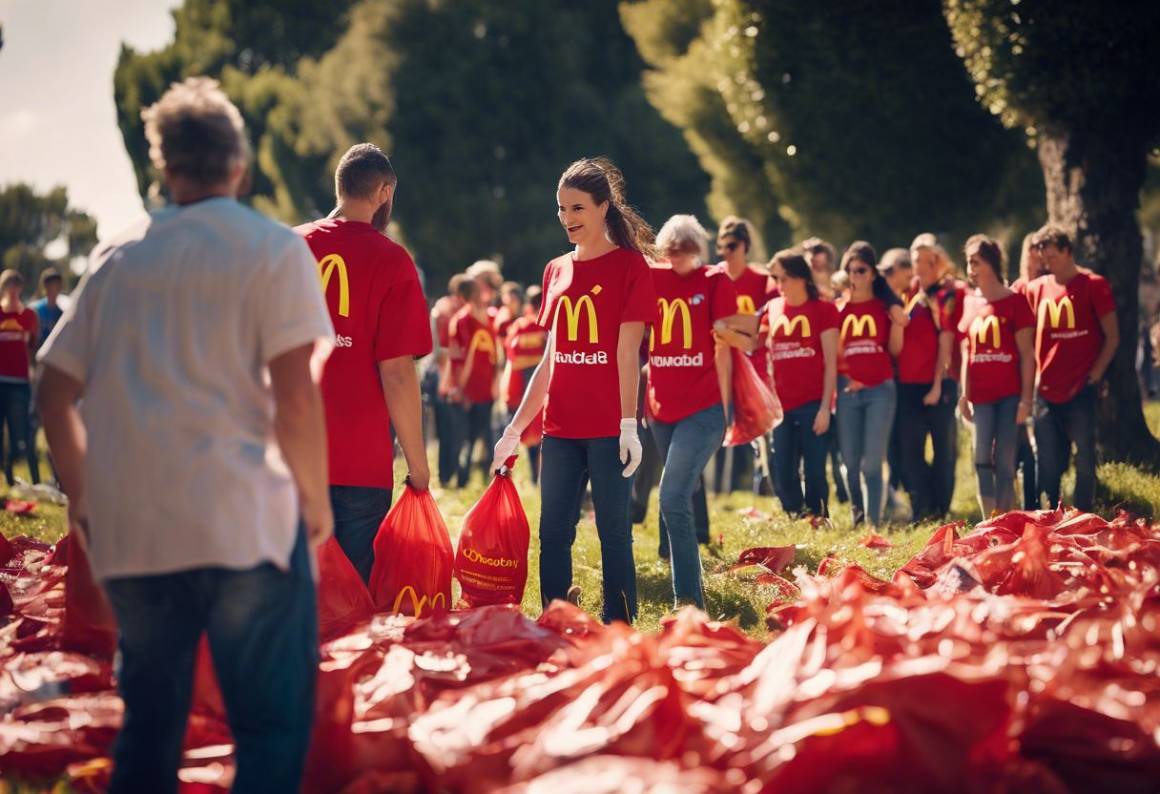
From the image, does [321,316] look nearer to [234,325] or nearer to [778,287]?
[234,325]

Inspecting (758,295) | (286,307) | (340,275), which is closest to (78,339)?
(286,307)

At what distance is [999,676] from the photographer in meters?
3.45

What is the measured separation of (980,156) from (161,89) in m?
48.3

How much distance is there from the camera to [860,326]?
34.0 feet

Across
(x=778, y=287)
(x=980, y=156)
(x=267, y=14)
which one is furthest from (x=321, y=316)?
(x=267, y=14)

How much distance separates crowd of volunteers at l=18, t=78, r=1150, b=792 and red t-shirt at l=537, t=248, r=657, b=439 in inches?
0.4

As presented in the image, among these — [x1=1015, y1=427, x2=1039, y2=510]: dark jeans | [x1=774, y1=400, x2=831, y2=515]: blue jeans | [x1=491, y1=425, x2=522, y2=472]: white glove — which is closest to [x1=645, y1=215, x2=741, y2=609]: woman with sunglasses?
[x1=491, y1=425, x2=522, y2=472]: white glove

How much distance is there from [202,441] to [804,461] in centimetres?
789

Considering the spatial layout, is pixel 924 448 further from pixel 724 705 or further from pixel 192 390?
pixel 192 390

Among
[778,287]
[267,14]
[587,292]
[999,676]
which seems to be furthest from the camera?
[267,14]

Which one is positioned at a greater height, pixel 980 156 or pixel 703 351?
pixel 980 156

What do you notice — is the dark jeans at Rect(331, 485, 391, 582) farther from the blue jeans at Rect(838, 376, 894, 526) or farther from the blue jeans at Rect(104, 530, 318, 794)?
the blue jeans at Rect(838, 376, 894, 526)

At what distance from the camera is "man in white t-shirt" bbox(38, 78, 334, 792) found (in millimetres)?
3119

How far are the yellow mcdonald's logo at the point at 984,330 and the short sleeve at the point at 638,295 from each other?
4.03 meters
